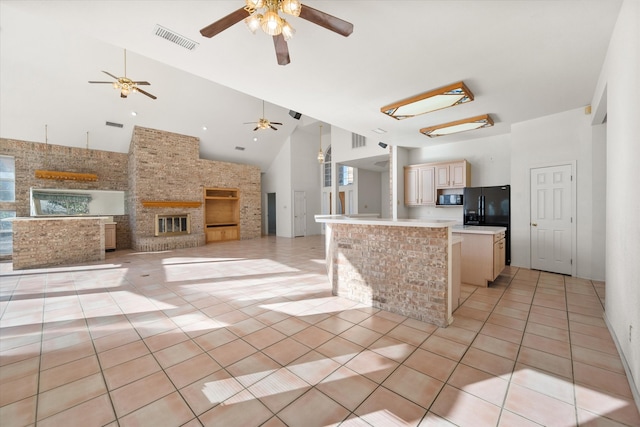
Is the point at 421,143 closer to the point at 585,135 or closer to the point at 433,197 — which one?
the point at 433,197

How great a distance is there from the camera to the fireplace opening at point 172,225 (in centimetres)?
854

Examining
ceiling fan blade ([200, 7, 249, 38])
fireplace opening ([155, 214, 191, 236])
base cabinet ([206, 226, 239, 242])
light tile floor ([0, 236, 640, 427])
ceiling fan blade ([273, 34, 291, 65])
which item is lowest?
light tile floor ([0, 236, 640, 427])

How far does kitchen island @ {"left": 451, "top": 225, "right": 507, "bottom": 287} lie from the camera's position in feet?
12.8

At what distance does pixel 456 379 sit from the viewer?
186 cm

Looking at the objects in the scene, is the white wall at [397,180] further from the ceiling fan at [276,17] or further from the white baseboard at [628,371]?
the ceiling fan at [276,17]

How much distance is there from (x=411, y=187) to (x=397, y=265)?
464 cm

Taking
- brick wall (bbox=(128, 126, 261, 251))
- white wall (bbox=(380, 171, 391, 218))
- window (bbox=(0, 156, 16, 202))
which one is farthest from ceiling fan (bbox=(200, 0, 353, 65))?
white wall (bbox=(380, 171, 391, 218))

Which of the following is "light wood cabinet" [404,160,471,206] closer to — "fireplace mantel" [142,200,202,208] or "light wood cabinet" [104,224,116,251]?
"fireplace mantel" [142,200,202,208]

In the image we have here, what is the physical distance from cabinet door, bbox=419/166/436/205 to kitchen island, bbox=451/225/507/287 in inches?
104

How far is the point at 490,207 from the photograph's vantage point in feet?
18.3

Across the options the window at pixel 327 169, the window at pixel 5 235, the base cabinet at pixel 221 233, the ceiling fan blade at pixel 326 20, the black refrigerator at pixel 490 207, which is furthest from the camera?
the window at pixel 327 169

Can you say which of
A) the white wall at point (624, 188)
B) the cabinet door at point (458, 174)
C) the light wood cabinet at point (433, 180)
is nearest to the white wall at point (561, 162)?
the cabinet door at point (458, 174)

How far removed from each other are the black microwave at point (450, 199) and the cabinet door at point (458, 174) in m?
0.27

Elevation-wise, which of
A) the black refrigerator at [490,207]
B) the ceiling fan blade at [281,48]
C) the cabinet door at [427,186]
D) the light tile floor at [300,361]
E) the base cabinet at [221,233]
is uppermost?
the ceiling fan blade at [281,48]
